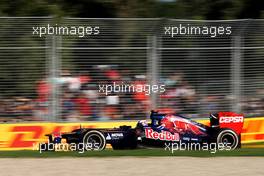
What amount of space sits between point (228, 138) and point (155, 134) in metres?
1.45

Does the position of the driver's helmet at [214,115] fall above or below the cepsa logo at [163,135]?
above

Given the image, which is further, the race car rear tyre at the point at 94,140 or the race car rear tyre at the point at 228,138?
the race car rear tyre at the point at 228,138

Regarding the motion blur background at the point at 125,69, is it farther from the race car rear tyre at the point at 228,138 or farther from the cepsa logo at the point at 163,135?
the race car rear tyre at the point at 228,138

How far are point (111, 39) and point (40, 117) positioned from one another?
2013 mm

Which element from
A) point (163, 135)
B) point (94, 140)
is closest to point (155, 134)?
point (163, 135)

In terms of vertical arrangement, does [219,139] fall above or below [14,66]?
below

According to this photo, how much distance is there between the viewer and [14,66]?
11.3m

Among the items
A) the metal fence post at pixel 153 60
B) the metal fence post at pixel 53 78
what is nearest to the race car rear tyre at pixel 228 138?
the metal fence post at pixel 153 60

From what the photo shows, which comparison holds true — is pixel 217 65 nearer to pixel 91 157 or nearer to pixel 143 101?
pixel 143 101

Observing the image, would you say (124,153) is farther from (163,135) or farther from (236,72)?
(236,72)

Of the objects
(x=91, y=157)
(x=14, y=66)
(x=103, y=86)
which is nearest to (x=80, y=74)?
(x=103, y=86)

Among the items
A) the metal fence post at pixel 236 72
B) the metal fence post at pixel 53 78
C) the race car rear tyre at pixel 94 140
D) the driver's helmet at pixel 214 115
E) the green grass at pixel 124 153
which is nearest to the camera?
the green grass at pixel 124 153
